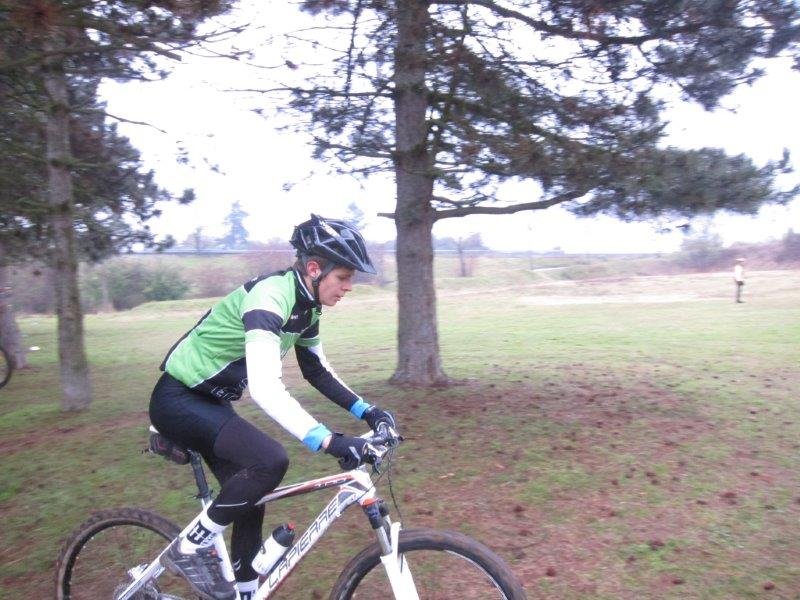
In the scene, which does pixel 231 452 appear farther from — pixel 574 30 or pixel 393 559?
pixel 574 30

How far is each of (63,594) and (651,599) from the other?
3265 mm

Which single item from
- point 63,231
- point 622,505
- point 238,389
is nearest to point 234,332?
point 238,389

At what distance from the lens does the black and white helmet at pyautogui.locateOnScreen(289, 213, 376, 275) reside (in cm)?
300

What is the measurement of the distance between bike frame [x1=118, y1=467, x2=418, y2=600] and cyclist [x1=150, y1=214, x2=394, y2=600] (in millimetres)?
78

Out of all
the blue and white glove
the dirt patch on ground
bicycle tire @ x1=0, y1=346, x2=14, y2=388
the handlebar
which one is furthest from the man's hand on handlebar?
bicycle tire @ x1=0, y1=346, x2=14, y2=388

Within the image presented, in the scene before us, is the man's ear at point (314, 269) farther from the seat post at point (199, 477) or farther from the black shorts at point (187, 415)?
the seat post at point (199, 477)

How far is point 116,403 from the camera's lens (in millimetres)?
10023

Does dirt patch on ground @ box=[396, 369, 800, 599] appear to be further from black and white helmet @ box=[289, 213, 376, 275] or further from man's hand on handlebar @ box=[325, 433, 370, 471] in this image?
black and white helmet @ box=[289, 213, 376, 275]

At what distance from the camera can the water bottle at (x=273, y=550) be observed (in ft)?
9.94

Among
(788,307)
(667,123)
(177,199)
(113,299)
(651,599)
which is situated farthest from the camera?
(113,299)

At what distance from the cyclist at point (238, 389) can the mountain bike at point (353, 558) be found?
0.29 ft

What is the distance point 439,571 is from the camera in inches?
113

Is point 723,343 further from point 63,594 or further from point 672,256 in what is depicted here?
point 672,256

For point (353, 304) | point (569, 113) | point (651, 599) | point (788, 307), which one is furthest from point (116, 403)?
point (353, 304)
